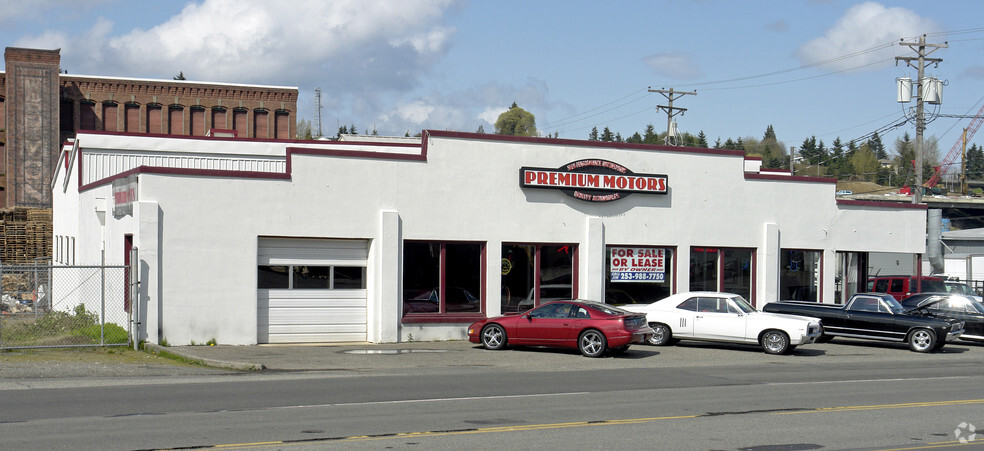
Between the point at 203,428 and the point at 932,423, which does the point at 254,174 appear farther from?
the point at 932,423

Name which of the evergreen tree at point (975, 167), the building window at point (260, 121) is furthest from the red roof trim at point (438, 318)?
the evergreen tree at point (975, 167)

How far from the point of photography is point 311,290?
22984 millimetres

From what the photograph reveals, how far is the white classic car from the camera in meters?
21.9

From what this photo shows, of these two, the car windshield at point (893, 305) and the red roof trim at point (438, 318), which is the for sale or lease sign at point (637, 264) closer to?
the red roof trim at point (438, 318)

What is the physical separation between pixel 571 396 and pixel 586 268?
12.0m

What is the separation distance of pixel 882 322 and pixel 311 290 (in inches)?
560

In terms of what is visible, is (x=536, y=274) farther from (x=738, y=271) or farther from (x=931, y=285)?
(x=931, y=285)

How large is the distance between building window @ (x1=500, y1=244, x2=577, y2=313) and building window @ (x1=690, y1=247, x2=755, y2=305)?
401cm

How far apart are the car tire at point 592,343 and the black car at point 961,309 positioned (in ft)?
33.6

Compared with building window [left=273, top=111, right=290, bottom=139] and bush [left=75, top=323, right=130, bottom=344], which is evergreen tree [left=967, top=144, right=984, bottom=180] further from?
bush [left=75, top=323, right=130, bottom=344]

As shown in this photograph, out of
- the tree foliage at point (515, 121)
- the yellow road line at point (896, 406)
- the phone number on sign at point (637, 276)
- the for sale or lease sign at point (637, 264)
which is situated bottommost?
the yellow road line at point (896, 406)

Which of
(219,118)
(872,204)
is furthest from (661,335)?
(219,118)

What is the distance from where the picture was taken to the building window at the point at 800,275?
1134 inches

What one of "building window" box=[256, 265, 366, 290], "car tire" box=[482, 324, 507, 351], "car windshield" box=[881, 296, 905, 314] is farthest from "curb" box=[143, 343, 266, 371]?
"car windshield" box=[881, 296, 905, 314]
